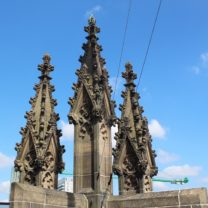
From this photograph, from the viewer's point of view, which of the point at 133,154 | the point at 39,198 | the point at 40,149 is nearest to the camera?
the point at 39,198

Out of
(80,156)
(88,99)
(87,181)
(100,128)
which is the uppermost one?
(88,99)

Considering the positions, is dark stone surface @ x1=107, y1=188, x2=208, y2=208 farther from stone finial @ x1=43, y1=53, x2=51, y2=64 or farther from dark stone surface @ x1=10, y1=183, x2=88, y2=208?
stone finial @ x1=43, y1=53, x2=51, y2=64

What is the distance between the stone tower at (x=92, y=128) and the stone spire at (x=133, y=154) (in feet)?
3.07

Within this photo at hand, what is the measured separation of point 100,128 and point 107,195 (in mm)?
2001

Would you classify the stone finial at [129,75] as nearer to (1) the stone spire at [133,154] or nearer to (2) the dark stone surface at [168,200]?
(1) the stone spire at [133,154]

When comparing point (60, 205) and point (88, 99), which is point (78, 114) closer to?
point (88, 99)

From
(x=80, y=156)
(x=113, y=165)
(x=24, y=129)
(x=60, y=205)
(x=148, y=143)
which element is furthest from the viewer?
(x=148, y=143)

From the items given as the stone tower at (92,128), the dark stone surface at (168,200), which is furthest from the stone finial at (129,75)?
the dark stone surface at (168,200)

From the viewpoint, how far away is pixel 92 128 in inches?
442

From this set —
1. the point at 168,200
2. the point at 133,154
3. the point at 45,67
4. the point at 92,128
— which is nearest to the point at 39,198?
the point at 168,200

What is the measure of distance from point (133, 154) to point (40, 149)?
2972 millimetres

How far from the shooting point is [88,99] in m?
11.7

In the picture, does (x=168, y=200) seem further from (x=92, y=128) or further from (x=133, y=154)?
(x=133, y=154)

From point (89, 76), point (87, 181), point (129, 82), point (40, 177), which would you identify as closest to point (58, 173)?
point (40, 177)
